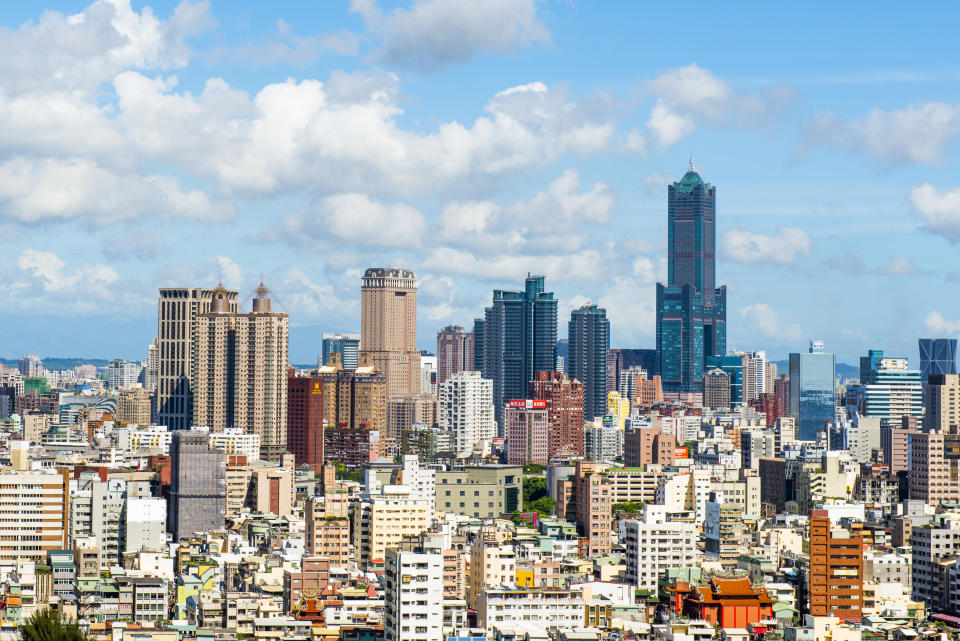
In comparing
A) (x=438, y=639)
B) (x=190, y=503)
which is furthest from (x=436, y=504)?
(x=438, y=639)

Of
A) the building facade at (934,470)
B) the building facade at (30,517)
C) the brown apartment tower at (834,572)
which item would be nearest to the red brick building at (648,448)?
the building facade at (934,470)

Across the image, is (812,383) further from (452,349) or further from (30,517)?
(30,517)

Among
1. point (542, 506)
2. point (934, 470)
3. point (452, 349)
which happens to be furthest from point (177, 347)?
point (934, 470)

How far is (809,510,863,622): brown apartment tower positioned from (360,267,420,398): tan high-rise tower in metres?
112

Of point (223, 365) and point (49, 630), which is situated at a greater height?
point (223, 365)

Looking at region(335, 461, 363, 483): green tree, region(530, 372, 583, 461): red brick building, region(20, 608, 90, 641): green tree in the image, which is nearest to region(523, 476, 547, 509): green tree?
region(335, 461, 363, 483): green tree

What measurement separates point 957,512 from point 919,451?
14639mm

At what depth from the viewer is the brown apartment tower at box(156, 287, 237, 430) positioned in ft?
416

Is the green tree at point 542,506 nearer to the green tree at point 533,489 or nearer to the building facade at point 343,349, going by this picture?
the green tree at point 533,489

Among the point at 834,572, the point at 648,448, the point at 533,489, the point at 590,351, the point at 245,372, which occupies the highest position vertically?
the point at 590,351

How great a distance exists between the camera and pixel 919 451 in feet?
257

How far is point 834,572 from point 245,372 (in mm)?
68214

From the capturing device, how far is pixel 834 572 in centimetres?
4747

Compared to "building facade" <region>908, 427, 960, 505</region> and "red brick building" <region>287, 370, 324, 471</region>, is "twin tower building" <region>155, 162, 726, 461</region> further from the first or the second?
"building facade" <region>908, 427, 960, 505</region>
